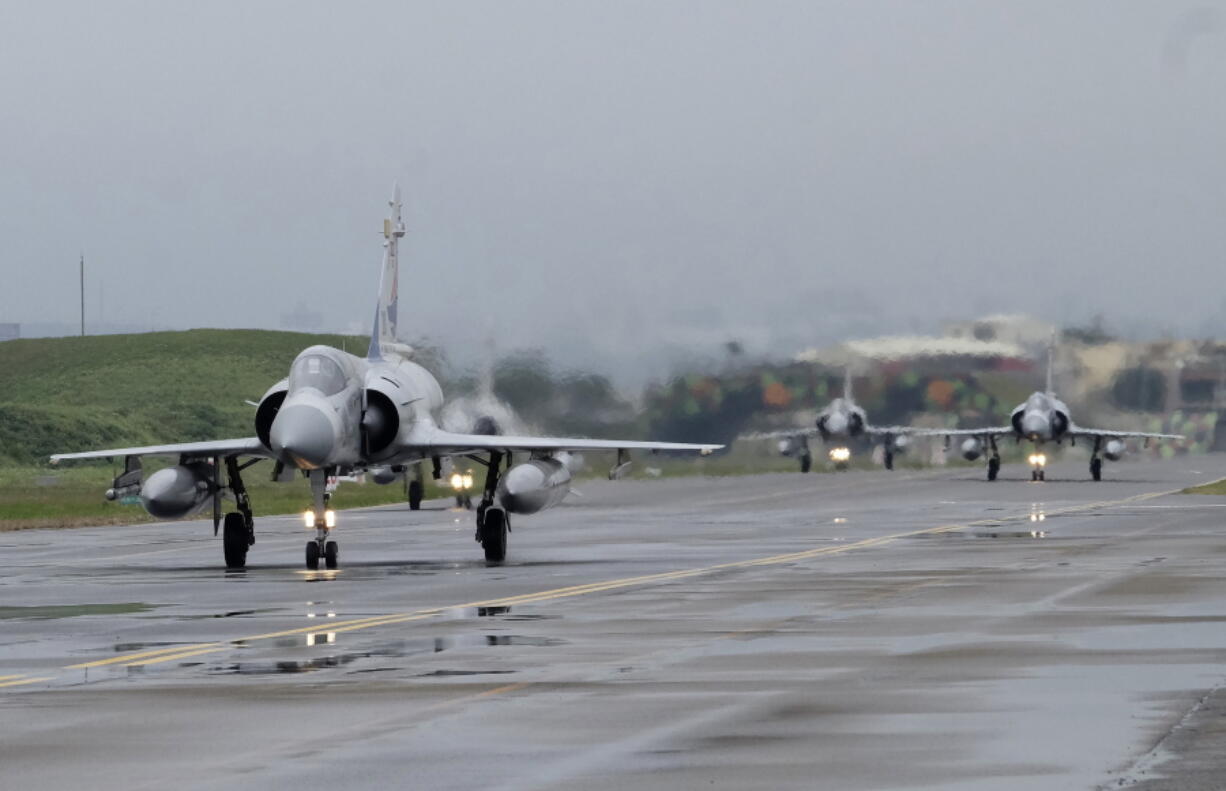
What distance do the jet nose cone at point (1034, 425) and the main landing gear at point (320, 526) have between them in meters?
49.3

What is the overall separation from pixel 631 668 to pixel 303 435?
47.5 feet

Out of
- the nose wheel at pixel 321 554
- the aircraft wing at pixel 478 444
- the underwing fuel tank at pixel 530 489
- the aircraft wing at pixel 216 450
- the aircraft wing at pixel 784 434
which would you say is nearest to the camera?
the nose wheel at pixel 321 554

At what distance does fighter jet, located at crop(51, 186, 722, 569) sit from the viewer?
31516mm

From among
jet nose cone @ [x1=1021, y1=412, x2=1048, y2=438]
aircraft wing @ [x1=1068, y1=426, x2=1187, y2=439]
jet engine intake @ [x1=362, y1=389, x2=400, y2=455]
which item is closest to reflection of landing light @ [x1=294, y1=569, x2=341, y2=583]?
jet engine intake @ [x1=362, y1=389, x2=400, y2=455]

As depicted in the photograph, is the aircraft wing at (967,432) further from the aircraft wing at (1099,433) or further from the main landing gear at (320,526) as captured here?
the main landing gear at (320,526)

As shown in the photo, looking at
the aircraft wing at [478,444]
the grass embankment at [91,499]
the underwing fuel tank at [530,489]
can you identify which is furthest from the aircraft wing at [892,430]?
the underwing fuel tank at [530,489]

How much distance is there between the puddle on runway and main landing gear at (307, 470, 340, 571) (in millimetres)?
6178

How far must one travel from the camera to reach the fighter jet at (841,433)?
86719mm

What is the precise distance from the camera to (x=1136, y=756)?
38.2ft

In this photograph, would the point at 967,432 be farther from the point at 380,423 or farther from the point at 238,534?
the point at 380,423

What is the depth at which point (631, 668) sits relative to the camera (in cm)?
1677

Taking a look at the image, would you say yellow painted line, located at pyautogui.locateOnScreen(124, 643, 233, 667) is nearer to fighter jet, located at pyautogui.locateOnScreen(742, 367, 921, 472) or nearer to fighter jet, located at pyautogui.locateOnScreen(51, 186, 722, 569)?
fighter jet, located at pyautogui.locateOnScreen(51, 186, 722, 569)

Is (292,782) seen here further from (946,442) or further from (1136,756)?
(946,442)

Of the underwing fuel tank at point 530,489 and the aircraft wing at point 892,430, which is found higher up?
the aircraft wing at point 892,430
